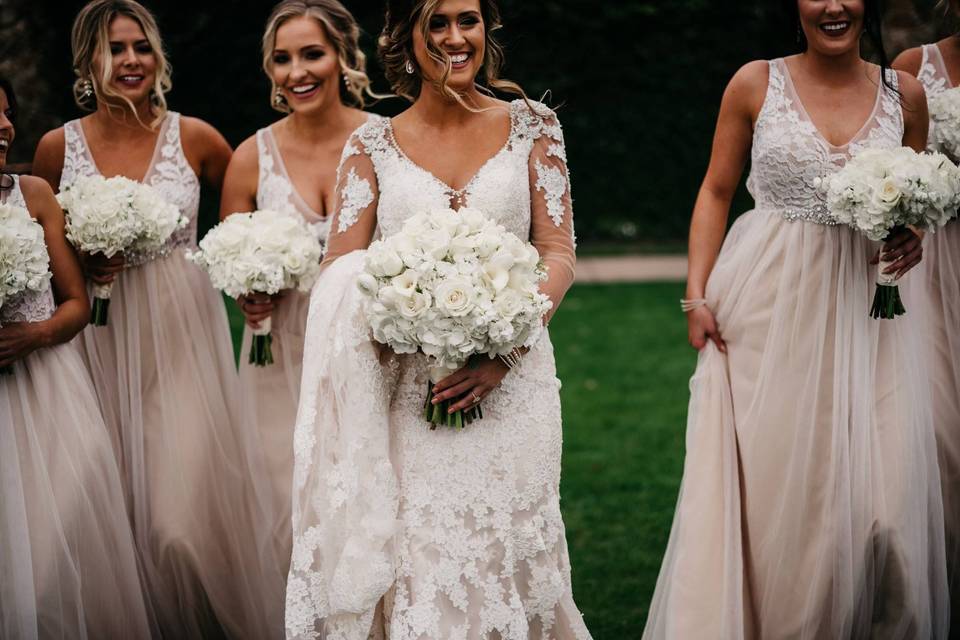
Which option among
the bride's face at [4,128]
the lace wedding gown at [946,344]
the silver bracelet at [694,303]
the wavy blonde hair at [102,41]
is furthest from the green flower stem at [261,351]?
the lace wedding gown at [946,344]

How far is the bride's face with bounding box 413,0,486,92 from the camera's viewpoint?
183 inches

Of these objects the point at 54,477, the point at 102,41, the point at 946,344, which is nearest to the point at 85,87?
the point at 102,41

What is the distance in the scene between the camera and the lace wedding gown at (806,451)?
4941 millimetres

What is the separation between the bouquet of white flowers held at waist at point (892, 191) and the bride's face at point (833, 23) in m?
0.52

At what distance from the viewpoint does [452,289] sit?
406cm

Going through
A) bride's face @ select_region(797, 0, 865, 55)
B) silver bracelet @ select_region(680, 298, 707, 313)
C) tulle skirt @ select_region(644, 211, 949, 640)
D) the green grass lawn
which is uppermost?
bride's face @ select_region(797, 0, 865, 55)

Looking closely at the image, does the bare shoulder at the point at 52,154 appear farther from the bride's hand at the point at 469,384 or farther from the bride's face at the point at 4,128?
the bride's hand at the point at 469,384

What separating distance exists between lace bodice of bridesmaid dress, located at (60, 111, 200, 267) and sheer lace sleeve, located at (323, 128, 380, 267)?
1.76 m

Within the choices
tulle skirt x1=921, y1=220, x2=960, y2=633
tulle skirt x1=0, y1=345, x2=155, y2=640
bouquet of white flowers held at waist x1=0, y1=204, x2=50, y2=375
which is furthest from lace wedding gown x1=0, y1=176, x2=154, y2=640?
tulle skirt x1=921, y1=220, x2=960, y2=633

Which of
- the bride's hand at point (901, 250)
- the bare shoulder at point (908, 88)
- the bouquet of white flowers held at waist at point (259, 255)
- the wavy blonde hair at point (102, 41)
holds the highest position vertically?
the wavy blonde hair at point (102, 41)

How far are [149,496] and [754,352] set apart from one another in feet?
9.82

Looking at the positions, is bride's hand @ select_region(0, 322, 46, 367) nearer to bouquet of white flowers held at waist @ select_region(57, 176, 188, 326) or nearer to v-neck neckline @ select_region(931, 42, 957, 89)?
bouquet of white flowers held at waist @ select_region(57, 176, 188, 326)

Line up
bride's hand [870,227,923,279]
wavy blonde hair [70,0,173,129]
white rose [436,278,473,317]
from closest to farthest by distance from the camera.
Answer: white rose [436,278,473,317], bride's hand [870,227,923,279], wavy blonde hair [70,0,173,129]

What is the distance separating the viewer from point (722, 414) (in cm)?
529
